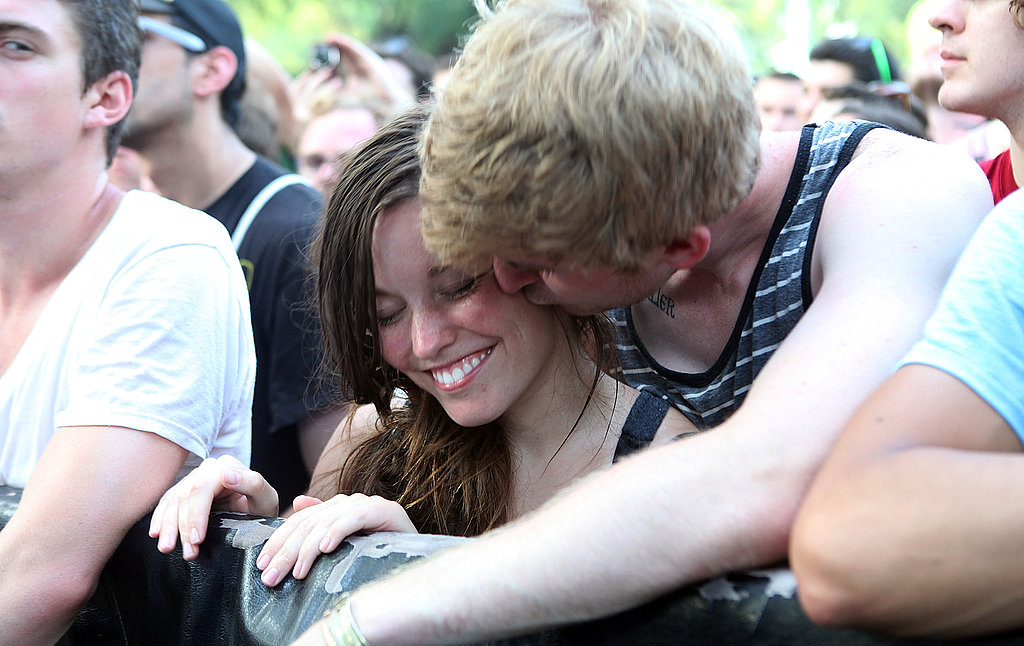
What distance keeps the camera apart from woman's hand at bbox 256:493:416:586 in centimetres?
430

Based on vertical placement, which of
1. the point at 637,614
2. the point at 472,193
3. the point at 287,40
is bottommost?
the point at 287,40

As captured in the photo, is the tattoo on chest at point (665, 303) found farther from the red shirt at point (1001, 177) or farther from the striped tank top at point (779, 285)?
the red shirt at point (1001, 177)

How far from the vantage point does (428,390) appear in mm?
1904

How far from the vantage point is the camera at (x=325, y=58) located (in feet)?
18.6

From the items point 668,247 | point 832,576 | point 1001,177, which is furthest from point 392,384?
point 1001,177

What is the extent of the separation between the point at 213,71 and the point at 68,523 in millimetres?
2646

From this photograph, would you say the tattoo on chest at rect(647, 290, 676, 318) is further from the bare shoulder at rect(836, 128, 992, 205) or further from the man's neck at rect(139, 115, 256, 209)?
the man's neck at rect(139, 115, 256, 209)

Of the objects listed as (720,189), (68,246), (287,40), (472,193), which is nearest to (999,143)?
(720,189)

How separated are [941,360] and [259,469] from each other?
95.9 inches

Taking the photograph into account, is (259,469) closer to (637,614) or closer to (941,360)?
(637,614)

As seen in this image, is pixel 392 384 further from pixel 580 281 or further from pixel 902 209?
pixel 902 209

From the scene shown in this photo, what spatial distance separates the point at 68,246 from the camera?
6.83ft

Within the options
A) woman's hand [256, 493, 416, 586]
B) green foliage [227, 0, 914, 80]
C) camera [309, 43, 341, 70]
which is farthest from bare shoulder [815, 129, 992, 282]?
green foliage [227, 0, 914, 80]

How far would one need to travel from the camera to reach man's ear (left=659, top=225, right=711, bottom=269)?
5.13ft
